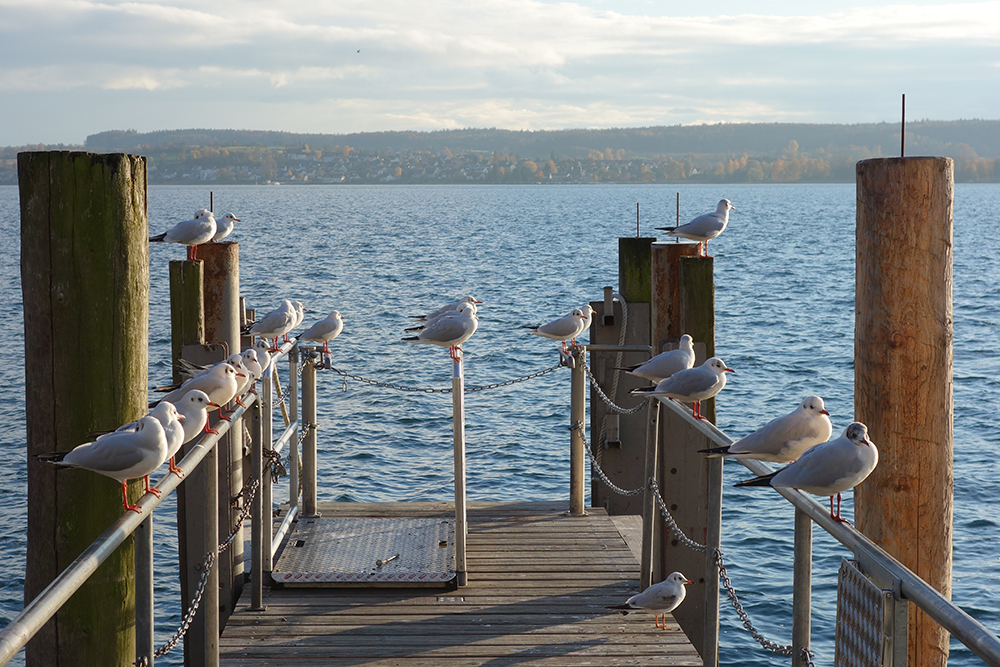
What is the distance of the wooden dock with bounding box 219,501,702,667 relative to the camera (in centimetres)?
530

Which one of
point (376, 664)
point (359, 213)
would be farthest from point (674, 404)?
point (359, 213)

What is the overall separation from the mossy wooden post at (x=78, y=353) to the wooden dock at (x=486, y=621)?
1604mm

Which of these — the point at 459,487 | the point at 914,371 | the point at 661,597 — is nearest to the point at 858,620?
the point at 914,371

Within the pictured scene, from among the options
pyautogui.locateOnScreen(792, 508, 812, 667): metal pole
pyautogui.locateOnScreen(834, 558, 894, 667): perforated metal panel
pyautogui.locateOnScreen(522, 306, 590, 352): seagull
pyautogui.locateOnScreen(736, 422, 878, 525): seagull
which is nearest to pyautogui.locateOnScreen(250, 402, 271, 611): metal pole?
pyautogui.locateOnScreen(736, 422, 878, 525): seagull

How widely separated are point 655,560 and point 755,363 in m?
17.3

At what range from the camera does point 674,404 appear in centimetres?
544

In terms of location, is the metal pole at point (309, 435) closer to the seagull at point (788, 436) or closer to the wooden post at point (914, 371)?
the seagull at point (788, 436)

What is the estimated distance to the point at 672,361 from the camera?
611 cm

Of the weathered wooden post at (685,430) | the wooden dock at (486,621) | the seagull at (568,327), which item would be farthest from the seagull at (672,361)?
the seagull at (568,327)

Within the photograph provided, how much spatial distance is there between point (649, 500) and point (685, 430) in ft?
1.60

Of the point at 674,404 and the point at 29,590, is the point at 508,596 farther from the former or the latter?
the point at 29,590

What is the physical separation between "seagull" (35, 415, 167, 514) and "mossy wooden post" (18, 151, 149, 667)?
9cm

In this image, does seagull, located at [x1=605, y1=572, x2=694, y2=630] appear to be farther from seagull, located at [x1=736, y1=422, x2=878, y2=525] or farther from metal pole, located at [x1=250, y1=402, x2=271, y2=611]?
metal pole, located at [x1=250, y1=402, x2=271, y2=611]

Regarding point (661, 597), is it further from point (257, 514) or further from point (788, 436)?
point (257, 514)
